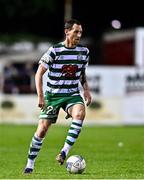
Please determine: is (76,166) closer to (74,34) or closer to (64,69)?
(64,69)

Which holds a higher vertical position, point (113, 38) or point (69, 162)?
point (69, 162)

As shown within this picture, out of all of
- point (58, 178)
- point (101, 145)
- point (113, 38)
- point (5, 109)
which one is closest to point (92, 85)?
point (5, 109)

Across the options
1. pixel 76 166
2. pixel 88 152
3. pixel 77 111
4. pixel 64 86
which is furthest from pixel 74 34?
pixel 88 152

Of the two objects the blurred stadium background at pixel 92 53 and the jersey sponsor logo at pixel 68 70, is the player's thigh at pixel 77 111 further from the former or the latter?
the blurred stadium background at pixel 92 53

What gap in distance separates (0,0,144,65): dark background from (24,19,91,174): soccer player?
4223 cm

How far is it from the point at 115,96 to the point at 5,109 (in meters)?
4.07

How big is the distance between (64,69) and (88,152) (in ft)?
19.1

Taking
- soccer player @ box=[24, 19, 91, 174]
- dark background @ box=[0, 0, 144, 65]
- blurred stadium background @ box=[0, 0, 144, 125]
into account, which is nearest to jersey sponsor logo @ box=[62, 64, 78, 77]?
soccer player @ box=[24, 19, 91, 174]

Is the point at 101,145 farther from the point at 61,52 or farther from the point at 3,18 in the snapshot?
the point at 3,18

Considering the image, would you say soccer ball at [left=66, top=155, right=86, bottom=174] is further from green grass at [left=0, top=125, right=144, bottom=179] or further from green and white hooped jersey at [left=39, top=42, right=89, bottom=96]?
green and white hooped jersey at [left=39, top=42, right=89, bottom=96]

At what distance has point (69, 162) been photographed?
15.0m

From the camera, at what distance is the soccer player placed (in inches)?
594

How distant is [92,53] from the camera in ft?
197

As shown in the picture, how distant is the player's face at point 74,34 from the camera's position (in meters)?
15.1
